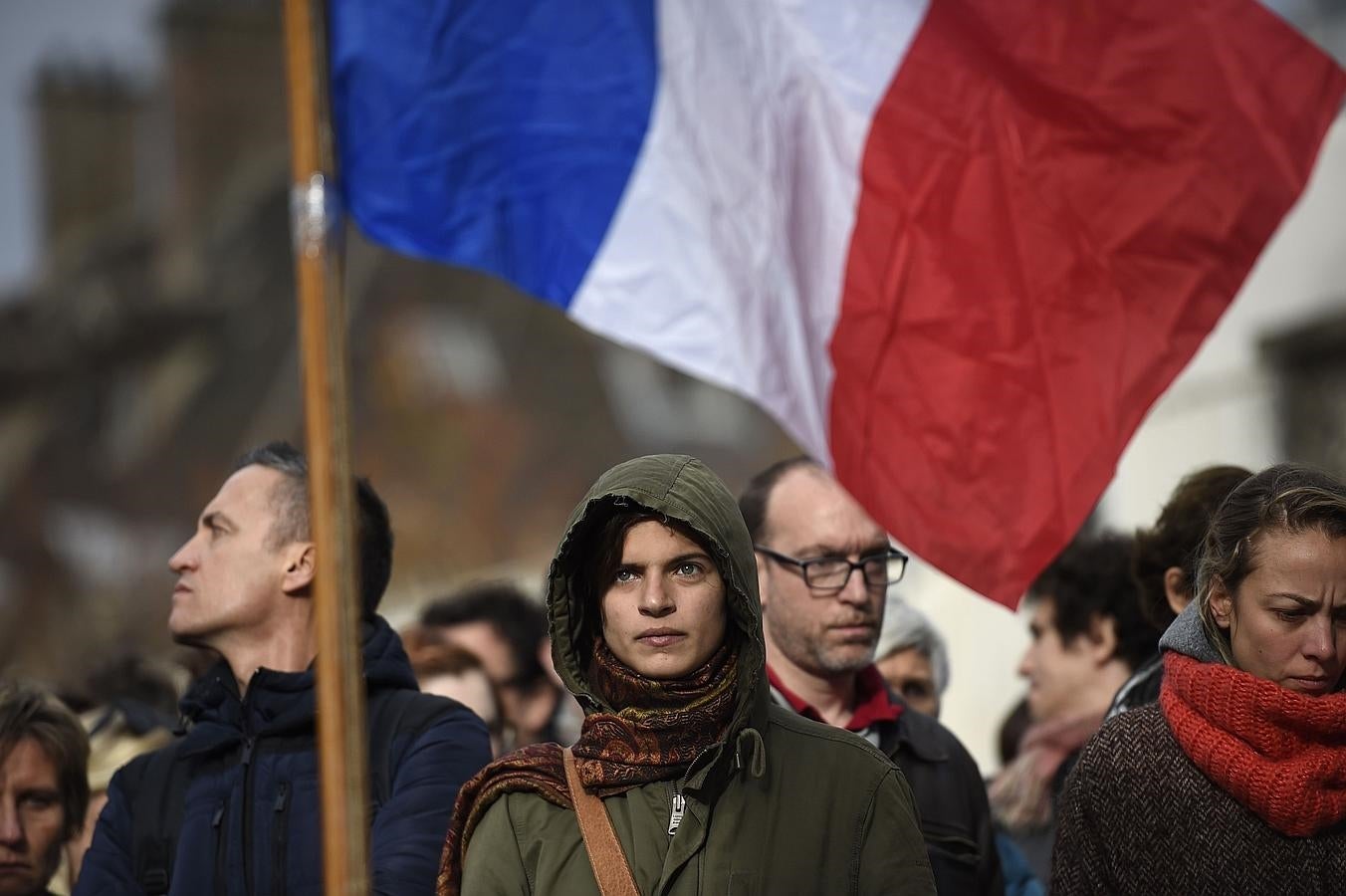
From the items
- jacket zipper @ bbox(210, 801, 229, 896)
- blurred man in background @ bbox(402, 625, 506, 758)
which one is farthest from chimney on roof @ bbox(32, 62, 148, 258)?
jacket zipper @ bbox(210, 801, 229, 896)

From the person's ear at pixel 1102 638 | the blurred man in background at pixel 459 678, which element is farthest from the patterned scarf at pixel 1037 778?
the blurred man in background at pixel 459 678

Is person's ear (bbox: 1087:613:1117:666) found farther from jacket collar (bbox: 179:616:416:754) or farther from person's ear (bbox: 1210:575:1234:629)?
jacket collar (bbox: 179:616:416:754)

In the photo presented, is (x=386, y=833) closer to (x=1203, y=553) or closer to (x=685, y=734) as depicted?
(x=685, y=734)

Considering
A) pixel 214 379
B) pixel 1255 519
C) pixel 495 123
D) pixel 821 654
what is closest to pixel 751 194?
pixel 495 123

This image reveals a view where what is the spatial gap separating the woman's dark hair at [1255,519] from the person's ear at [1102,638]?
1656 millimetres

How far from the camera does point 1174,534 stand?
4645 mm

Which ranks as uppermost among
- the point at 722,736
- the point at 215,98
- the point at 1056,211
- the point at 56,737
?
the point at 1056,211

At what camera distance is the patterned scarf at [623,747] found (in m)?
3.63

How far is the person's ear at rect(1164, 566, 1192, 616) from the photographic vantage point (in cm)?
452

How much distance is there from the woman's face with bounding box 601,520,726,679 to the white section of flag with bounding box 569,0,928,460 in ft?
4.85

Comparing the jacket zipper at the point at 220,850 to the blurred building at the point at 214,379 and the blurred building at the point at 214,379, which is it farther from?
the blurred building at the point at 214,379

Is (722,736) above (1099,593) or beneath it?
above

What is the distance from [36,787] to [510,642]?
93.5 inches

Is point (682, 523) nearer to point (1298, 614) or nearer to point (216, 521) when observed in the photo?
point (1298, 614)
